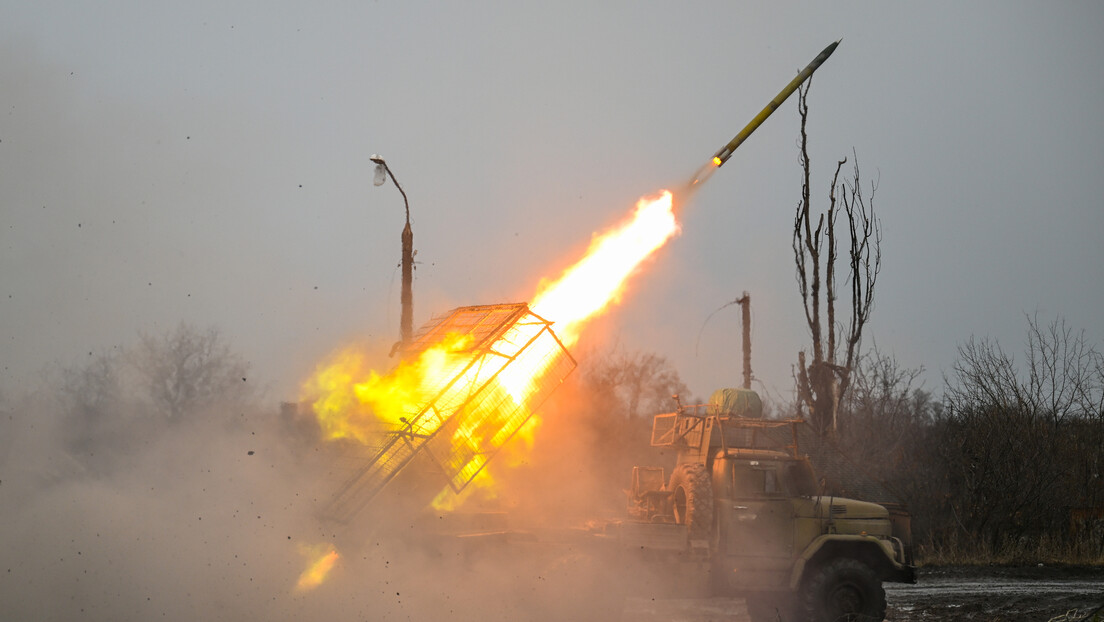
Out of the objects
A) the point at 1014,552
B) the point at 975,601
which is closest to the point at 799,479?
the point at 975,601

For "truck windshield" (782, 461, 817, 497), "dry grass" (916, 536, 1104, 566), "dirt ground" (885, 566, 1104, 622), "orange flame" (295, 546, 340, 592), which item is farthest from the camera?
"dry grass" (916, 536, 1104, 566)

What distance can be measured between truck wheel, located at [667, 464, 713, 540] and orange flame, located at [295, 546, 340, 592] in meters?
5.14

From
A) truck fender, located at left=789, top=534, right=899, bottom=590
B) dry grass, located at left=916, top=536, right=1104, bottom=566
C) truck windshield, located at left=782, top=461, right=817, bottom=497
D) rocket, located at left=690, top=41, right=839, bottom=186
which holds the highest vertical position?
rocket, located at left=690, top=41, right=839, bottom=186

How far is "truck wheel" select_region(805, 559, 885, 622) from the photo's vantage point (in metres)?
13.5

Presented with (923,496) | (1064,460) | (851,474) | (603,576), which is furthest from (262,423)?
(1064,460)

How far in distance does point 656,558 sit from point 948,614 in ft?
18.9

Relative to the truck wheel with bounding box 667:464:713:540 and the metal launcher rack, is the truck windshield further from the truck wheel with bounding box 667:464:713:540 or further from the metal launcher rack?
the metal launcher rack

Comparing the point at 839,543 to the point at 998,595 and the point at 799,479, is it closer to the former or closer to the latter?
the point at 799,479

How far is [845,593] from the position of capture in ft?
45.1

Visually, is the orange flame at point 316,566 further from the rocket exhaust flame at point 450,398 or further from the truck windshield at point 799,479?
the truck windshield at point 799,479

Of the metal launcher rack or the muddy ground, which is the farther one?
the muddy ground

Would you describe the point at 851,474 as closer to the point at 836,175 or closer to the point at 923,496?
the point at 923,496

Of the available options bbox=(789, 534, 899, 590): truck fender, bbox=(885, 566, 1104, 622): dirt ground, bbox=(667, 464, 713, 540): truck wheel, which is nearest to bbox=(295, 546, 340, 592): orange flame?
bbox=(667, 464, 713, 540): truck wheel

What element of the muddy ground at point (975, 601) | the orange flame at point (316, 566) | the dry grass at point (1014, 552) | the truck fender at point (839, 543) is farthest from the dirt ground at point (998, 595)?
the orange flame at point (316, 566)
